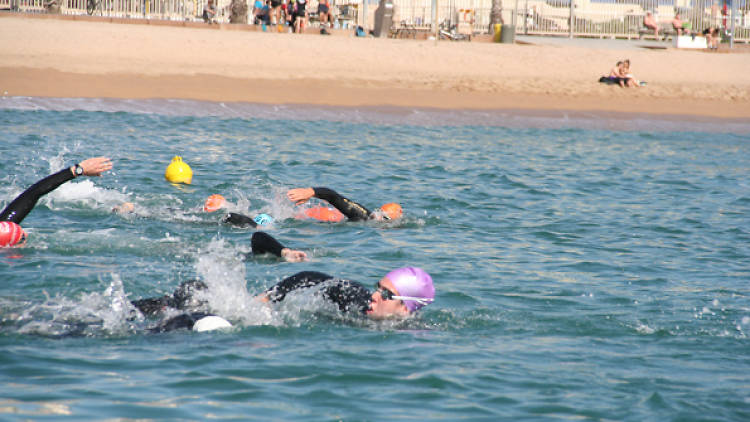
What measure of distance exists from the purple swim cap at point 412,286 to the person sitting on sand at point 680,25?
3213cm

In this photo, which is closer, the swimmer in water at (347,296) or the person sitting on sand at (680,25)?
the swimmer in water at (347,296)

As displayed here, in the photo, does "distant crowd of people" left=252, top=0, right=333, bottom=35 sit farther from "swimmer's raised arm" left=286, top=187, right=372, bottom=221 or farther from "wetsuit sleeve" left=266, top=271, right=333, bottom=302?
"wetsuit sleeve" left=266, top=271, right=333, bottom=302

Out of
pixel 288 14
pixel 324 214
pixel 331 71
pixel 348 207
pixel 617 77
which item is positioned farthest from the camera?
pixel 288 14

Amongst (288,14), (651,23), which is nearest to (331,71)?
(288,14)

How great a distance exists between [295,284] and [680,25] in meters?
33.0

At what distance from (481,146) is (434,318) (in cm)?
1237

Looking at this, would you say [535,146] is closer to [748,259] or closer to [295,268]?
[748,259]

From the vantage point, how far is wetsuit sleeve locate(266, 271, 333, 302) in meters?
7.04

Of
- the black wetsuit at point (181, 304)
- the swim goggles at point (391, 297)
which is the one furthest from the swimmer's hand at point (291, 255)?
the swim goggles at point (391, 297)

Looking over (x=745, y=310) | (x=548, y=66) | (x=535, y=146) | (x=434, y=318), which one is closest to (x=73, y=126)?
(x=535, y=146)

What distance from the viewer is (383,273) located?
885cm

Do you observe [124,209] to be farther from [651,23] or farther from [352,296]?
[651,23]

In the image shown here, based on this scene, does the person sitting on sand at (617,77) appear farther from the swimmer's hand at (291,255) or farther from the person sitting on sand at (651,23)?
the swimmer's hand at (291,255)

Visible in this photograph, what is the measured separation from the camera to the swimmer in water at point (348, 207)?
9148 mm
